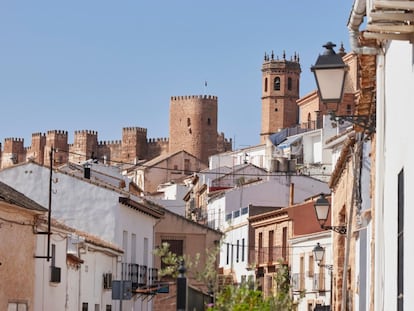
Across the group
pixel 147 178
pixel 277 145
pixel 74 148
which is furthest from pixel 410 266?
pixel 74 148

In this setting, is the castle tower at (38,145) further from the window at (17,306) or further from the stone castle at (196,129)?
the window at (17,306)

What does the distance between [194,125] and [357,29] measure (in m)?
140

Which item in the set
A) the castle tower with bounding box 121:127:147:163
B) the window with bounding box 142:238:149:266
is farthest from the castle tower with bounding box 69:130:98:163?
the window with bounding box 142:238:149:266

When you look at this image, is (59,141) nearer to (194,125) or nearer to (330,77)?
(194,125)

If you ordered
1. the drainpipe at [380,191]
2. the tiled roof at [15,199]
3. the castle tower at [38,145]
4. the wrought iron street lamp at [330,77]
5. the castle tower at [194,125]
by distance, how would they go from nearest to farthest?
the drainpipe at [380,191] → the wrought iron street lamp at [330,77] → the tiled roof at [15,199] → the castle tower at [194,125] → the castle tower at [38,145]

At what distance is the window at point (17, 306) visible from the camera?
24.7m

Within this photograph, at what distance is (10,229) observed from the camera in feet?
80.5

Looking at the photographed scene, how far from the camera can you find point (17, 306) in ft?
82.9

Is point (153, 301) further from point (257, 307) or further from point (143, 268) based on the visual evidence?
point (257, 307)

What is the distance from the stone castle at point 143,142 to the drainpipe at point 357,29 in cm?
13209

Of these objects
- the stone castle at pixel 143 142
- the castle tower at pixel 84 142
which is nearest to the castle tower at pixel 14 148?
the stone castle at pixel 143 142

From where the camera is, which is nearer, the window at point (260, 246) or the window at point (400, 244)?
the window at point (400, 244)

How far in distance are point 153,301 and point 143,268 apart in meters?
3.99

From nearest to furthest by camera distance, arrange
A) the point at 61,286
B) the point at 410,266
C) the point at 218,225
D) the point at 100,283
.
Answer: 1. the point at 410,266
2. the point at 61,286
3. the point at 100,283
4. the point at 218,225
